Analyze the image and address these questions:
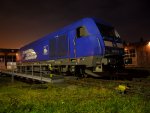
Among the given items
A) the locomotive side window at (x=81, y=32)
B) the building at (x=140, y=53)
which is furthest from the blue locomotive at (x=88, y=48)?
the building at (x=140, y=53)

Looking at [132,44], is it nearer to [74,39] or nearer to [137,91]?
[74,39]

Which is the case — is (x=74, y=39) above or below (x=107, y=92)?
above

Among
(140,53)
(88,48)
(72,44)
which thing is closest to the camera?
(88,48)

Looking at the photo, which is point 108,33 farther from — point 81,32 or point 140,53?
point 140,53

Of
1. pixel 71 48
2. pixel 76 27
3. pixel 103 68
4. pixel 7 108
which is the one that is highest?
pixel 76 27

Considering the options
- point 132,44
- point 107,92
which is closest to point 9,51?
point 132,44

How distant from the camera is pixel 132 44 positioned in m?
31.3

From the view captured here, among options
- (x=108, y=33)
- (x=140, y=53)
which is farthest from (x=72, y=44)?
(x=140, y=53)

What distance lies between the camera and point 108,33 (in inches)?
501

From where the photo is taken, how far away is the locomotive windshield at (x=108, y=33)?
12100 mm

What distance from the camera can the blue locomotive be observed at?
1155cm

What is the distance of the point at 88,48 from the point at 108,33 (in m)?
1.86

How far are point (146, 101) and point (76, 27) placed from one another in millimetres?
7593

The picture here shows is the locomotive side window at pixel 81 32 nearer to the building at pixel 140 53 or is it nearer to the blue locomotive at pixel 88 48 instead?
the blue locomotive at pixel 88 48
